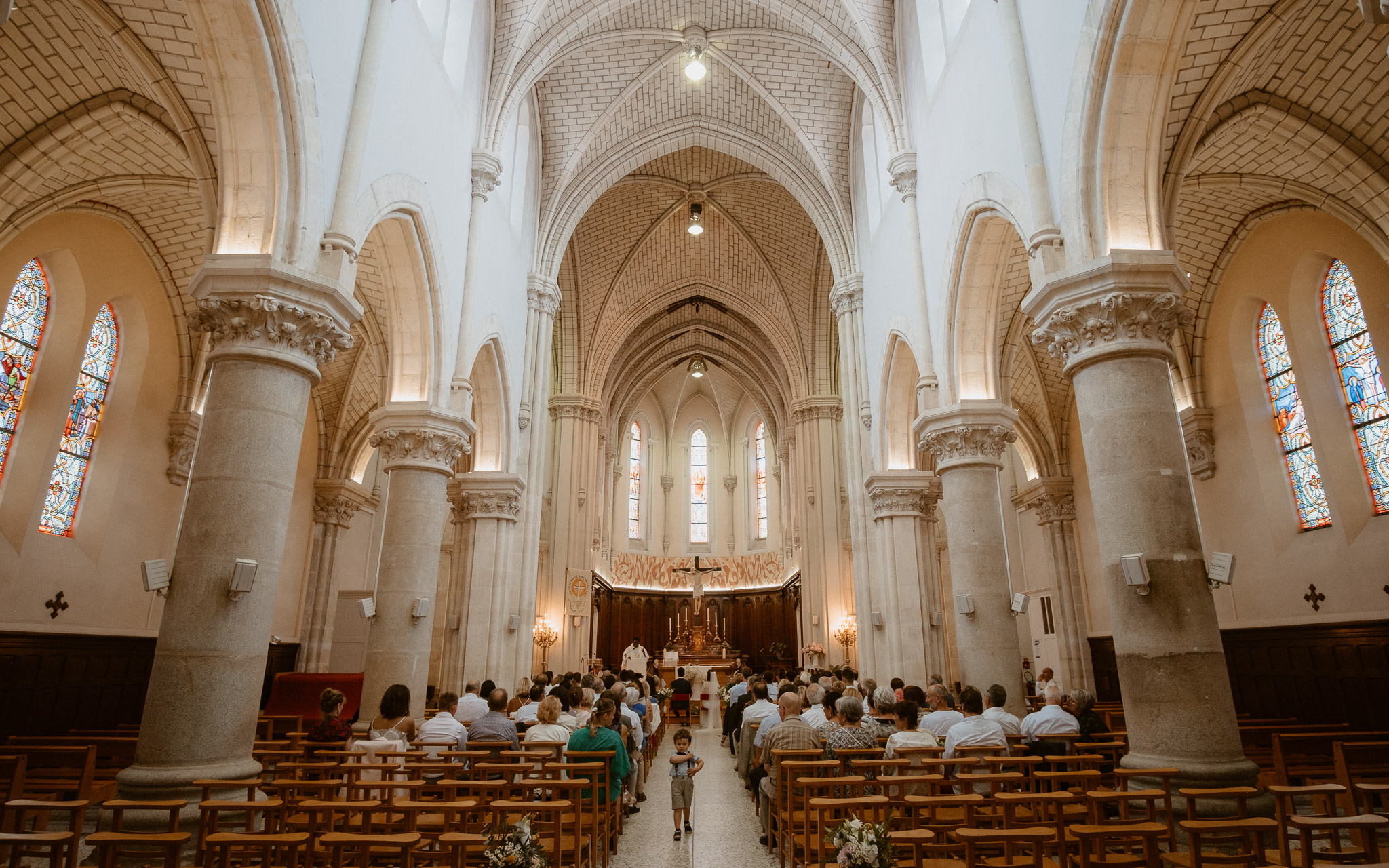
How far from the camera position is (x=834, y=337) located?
80.1 ft

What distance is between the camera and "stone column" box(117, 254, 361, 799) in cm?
586

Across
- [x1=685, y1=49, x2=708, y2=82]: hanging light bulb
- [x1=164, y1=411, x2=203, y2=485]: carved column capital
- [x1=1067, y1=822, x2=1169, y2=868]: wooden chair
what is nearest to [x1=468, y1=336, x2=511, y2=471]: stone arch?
[x1=164, y1=411, x2=203, y2=485]: carved column capital

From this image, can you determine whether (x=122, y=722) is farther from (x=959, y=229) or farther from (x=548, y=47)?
(x=959, y=229)

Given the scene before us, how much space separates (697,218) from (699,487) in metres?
16.1

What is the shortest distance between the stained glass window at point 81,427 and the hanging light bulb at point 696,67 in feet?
37.4

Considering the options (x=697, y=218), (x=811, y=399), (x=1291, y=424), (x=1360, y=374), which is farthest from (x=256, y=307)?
(x=811, y=399)

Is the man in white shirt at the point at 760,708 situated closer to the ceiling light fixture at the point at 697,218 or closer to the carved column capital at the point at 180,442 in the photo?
the carved column capital at the point at 180,442

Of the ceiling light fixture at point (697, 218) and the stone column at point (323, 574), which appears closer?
the stone column at point (323, 574)

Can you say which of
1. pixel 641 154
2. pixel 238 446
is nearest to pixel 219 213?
pixel 238 446

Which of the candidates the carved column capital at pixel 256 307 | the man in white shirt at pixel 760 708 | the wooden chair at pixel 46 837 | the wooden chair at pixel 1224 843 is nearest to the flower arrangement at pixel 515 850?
the wooden chair at pixel 46 837

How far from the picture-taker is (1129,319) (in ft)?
22.1

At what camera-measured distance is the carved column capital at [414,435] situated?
35.5 ft

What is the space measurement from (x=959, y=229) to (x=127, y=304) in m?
13.3

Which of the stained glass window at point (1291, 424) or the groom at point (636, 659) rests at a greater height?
the stained glass window at point (1291, 424)
